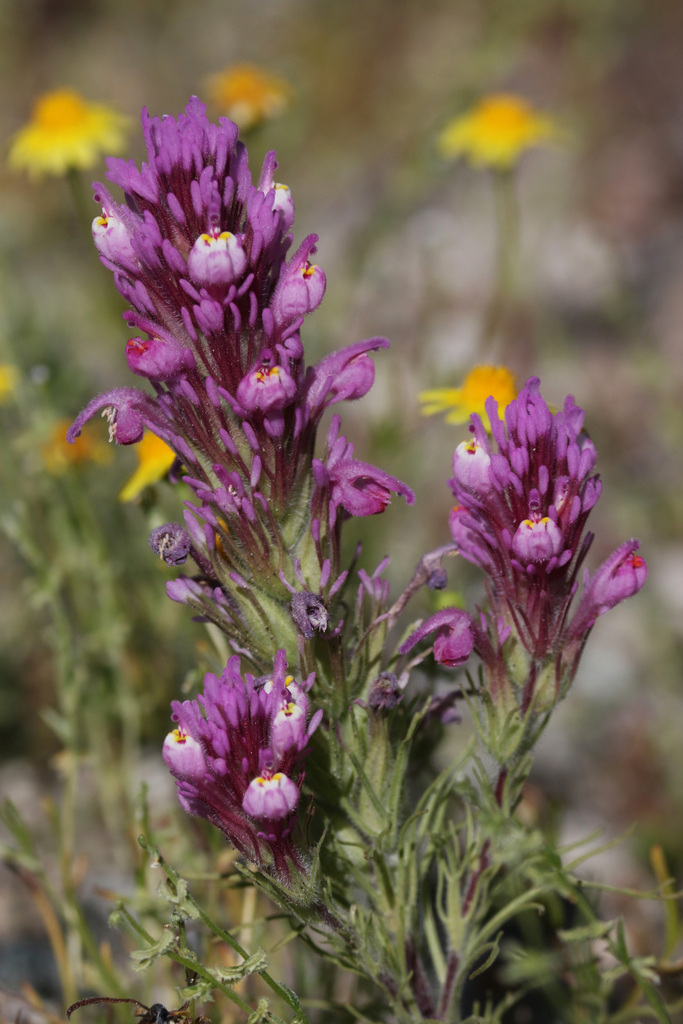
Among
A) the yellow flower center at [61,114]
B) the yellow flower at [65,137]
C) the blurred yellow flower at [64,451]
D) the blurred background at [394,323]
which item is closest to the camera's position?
the blurred yellow flower at [64,451]

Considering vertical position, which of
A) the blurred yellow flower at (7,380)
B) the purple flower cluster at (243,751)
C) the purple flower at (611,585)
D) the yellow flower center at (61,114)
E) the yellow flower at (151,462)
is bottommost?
Result: the purple flower cluster at (243,751)

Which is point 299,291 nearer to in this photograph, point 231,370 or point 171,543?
point 231,370

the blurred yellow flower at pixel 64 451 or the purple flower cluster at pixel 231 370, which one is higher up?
the blurred yellow flower at pixel 64 451

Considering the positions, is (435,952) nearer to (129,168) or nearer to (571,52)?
(129,168)

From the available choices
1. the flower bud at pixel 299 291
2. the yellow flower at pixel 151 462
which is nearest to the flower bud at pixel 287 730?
the flower bud at pixel 299 291

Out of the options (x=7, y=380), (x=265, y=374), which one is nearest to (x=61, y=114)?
(x=7, y=380)

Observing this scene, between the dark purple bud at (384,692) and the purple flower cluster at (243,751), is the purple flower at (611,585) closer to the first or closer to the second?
the dark purple bud at (384,692)

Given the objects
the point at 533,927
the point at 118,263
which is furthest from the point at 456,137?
the point at 533,927
